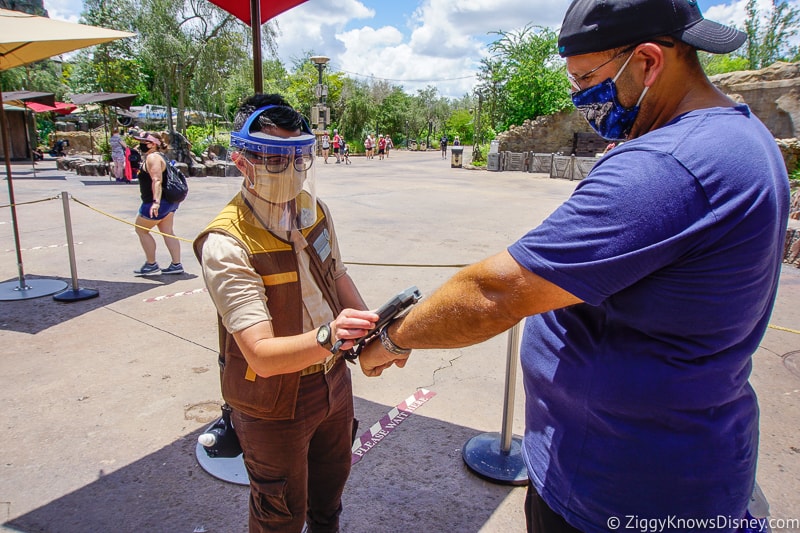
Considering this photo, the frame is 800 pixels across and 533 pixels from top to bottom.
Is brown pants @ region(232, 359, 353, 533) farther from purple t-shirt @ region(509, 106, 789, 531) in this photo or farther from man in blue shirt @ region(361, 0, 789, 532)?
purple t-shirt @ region(509, 106, 789, 531)

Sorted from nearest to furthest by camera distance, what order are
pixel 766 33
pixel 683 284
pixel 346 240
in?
pixel 683 284, pixel 346 240, pixel 766 33

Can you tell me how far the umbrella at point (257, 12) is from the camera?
3010 millimetres

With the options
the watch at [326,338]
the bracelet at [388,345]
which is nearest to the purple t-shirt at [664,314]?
the bracelet at [388,345]

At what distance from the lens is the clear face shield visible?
1817 mm

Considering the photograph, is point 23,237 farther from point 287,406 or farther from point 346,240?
point 287,406

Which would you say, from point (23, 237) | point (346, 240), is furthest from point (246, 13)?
point (23, 237)

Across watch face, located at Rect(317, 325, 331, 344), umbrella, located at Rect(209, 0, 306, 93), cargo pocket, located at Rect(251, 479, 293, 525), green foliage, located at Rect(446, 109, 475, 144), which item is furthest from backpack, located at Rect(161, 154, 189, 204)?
green foliage, located at Rect(446, 109, 475, 144)

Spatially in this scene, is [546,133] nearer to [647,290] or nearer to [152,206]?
[152,206]

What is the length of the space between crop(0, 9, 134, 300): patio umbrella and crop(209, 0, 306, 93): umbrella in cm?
248

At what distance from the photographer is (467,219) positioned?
11.0 meters

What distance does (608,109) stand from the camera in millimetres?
1395

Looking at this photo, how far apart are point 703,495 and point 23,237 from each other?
35.1 feet

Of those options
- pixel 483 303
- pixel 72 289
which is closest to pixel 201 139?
pixel 72 289

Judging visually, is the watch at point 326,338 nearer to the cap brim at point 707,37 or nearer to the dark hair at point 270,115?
the dark hair at point 270,115
